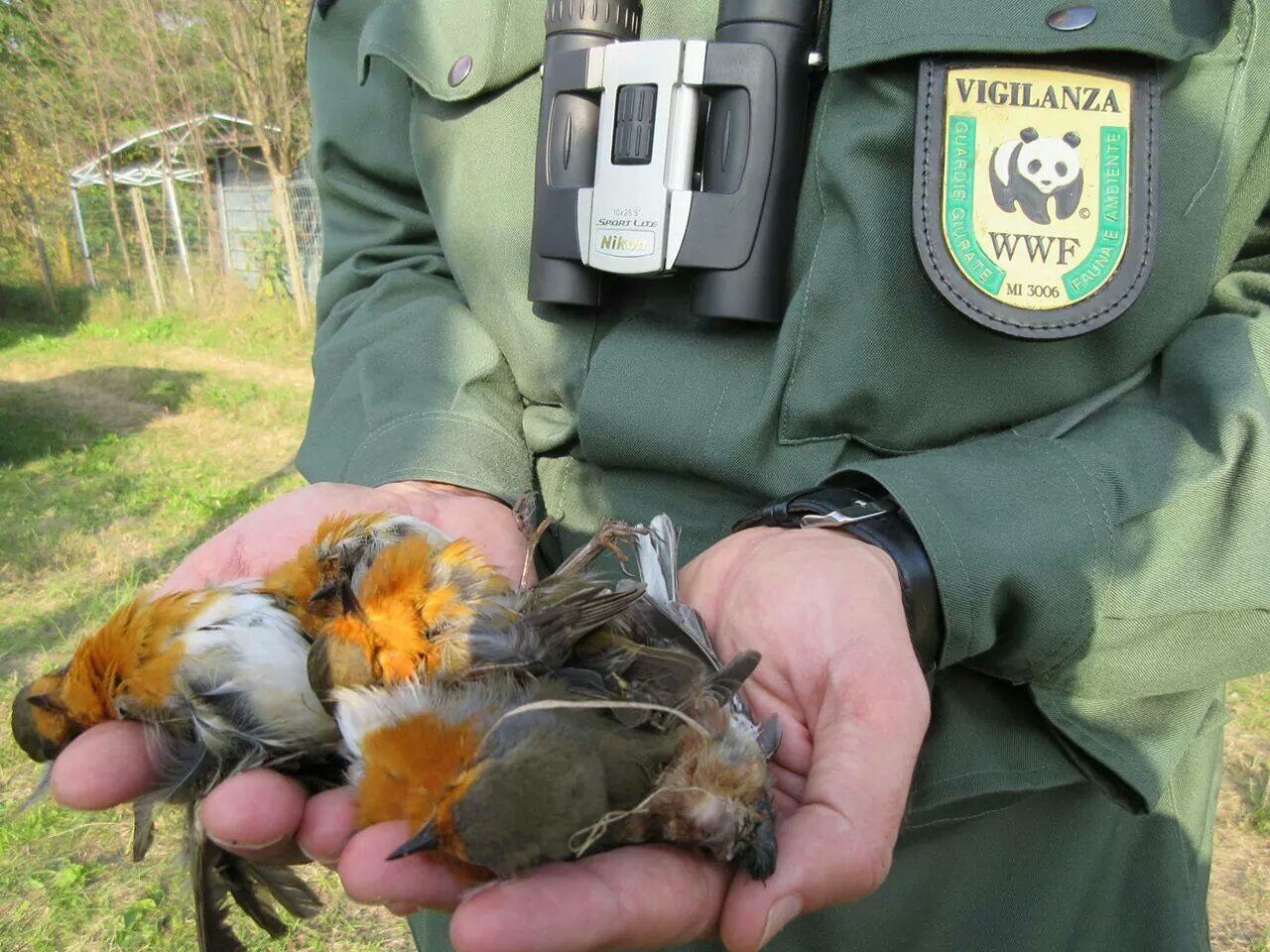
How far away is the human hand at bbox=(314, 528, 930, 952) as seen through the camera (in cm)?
Result: 107

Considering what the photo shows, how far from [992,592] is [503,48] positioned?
54.7 inches

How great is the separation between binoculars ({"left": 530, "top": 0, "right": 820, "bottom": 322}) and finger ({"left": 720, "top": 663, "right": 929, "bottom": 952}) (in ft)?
2.44

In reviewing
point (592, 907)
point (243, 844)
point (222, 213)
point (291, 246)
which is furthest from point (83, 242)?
point (592, 907)

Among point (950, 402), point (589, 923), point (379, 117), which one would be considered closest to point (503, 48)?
point (379, 117)

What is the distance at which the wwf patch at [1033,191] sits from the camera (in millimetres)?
1428

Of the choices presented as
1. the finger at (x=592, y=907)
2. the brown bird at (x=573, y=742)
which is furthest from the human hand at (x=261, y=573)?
the finger at (x=592, y=907)

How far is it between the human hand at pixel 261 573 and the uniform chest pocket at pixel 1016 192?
0.77 meters

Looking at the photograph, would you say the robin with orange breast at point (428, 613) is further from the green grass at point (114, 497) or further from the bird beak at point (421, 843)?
the green grass at point (114, 497)

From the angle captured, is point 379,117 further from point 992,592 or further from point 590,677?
point 992,592

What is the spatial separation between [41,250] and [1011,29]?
20.3 metres

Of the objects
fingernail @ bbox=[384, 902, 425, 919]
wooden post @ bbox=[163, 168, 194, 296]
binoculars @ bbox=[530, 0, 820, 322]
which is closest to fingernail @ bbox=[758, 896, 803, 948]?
fingernail @ bbox=[384, 902, 425, 919]

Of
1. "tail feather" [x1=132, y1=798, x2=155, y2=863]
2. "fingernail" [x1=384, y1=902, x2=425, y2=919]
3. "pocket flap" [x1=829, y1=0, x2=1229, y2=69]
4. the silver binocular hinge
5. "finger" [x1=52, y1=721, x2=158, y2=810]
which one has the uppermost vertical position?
"pocket flap" [x1=829, y1=0, x2=1229, y2=69]

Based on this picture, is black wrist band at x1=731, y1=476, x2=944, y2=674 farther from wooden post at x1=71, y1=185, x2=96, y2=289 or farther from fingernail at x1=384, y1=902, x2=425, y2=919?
wooden post at x1=71, y1=185, x2=96, y2=289

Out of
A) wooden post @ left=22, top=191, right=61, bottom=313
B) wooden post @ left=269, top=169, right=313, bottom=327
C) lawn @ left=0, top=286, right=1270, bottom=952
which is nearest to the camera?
lawn @ left=0, top=286, right=1270, bottom=952
